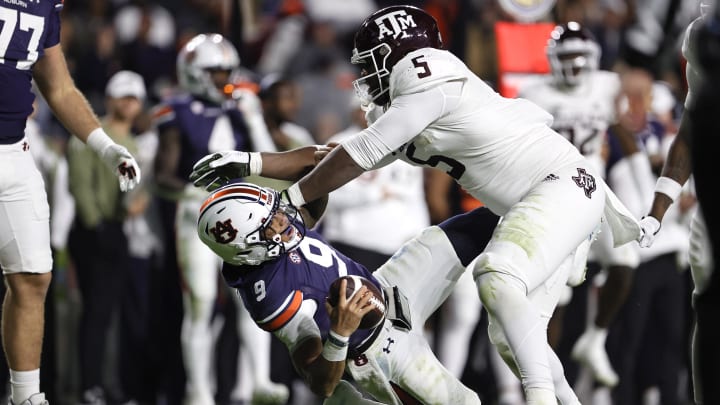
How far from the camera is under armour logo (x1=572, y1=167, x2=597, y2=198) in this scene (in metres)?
4.81

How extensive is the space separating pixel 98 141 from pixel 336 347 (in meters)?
1.49

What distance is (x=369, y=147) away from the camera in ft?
15.2

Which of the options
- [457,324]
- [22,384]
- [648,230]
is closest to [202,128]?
[457,324]

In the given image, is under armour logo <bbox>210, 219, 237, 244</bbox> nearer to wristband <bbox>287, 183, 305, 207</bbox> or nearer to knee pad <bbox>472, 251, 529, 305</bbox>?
wristband <bbox>287, 183, 305, 207</bbox>

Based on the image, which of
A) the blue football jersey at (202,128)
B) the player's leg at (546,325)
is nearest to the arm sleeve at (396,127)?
the player's leg at (546,325)

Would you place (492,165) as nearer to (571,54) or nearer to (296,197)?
(296,197)

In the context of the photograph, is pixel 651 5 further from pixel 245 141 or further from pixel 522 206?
pixel 522 206

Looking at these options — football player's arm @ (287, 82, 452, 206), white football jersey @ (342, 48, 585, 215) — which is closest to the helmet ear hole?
white football jersey @ (342, 48, 585, 215)

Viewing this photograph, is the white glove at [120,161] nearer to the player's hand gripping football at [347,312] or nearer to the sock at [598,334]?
the player's hand gripping football at [347,312]

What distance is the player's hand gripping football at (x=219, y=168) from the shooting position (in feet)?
15.7

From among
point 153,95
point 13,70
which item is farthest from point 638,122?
point 13,70

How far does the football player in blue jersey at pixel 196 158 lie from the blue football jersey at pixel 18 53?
2.57 m

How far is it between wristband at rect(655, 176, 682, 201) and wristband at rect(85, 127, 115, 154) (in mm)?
2246

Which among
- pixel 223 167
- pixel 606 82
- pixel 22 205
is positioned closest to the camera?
pixel 223 167
